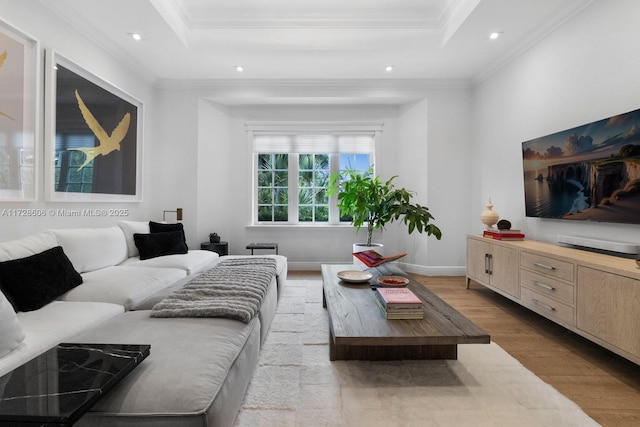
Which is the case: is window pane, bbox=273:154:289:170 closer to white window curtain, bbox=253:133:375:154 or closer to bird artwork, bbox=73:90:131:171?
white window curtain, bbox=253:133:375:154

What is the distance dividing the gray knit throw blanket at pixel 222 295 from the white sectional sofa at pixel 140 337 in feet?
0.17

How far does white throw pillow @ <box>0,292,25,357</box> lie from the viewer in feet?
3.95

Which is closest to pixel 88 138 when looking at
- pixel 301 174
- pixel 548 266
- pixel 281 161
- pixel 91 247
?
pixel 91 247

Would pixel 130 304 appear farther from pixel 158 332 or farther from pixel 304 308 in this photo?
pixel 304 308

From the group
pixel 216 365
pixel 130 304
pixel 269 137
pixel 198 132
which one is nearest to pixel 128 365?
pixel 216 365

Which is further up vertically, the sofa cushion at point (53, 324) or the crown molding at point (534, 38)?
the crown molding at point (534, 38)

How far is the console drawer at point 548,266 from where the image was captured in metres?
2.15

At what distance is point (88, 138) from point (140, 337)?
246 cm

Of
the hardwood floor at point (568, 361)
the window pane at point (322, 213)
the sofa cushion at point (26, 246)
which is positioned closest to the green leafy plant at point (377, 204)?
the window pane at point (322, 213)

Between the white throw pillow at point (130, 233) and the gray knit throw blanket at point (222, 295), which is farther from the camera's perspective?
the white throw pillow at point (130, 233)

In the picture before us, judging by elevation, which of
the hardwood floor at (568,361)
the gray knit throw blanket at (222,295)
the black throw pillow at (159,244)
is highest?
the black throw pillow at (159,244)

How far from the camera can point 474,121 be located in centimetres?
424

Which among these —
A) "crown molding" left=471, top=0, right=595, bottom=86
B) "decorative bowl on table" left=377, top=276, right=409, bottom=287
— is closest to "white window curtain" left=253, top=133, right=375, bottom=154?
"crown molding" left=471, top=0, right=595, bottom=86

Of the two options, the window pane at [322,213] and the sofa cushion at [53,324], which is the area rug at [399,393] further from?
the window pane at [322,213]
